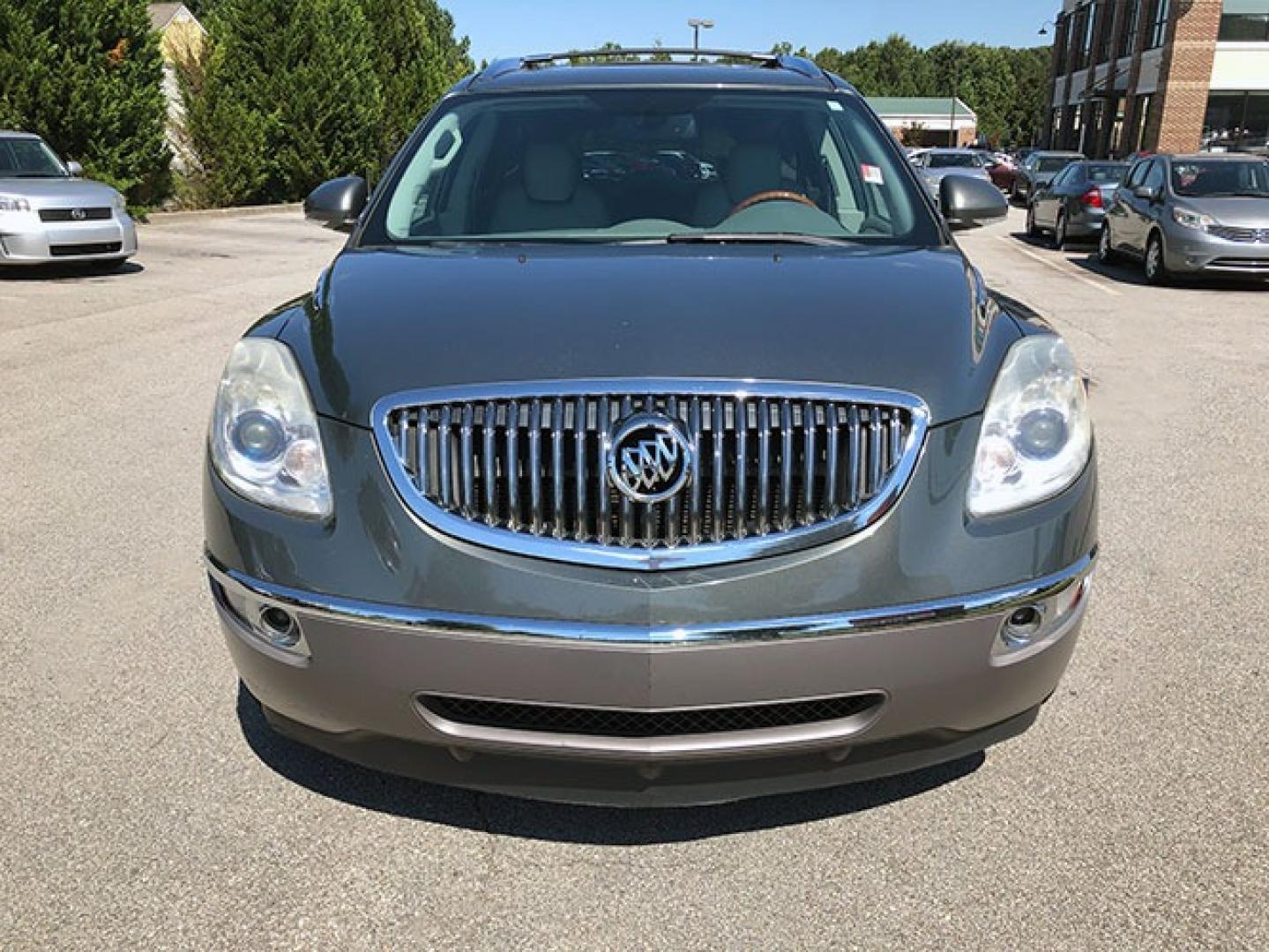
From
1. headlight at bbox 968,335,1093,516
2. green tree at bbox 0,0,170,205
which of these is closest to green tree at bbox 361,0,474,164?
green tree at bbox 0,0,170,205

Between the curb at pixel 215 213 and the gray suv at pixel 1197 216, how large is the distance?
42.6ft

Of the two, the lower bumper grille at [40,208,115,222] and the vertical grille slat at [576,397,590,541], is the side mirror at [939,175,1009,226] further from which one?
the lower bumper grille at [40,208,115,222]

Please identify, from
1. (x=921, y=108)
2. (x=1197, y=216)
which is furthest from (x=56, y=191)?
(x=921, y=108)

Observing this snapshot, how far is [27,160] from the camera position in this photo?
42.5 feet

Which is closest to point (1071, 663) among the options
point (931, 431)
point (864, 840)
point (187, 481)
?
point (864, 840)

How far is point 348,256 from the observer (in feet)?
10.6

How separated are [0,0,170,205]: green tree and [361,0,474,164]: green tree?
11.3 m

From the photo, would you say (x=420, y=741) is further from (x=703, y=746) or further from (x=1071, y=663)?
(x=1071, y=663)

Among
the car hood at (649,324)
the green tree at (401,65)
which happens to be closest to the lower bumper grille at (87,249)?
the car hood at (649,324)

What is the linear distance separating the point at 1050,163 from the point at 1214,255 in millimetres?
18556

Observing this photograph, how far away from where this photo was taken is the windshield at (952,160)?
32.7m

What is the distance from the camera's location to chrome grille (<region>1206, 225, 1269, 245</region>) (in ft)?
41.1

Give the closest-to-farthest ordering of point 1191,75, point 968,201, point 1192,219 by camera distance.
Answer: point 968,201 < point 1192,219 < point 1191,75

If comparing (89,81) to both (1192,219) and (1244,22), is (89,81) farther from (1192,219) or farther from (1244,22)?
(1244,22)
